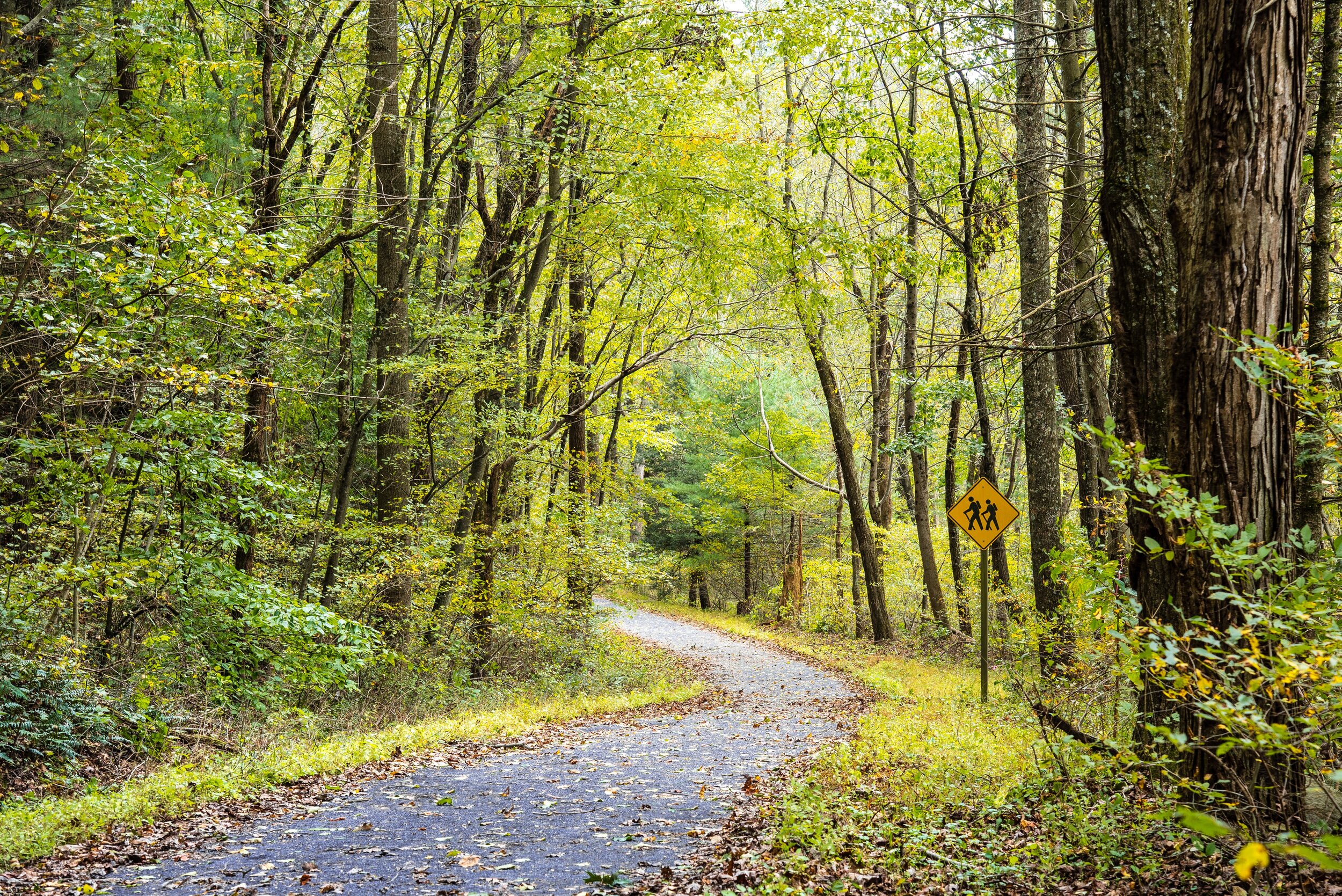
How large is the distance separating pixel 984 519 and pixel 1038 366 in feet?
7.44

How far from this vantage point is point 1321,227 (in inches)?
211

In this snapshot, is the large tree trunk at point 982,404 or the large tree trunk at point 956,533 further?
the large tree trunk at point 956,533

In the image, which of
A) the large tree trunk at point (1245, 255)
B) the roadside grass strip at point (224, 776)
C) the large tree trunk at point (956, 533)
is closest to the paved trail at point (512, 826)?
the roadside grass strip at point (224, 776)

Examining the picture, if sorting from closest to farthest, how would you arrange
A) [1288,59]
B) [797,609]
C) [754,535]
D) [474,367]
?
[1288,59]
[474,367]
[797,609]
[754,535]

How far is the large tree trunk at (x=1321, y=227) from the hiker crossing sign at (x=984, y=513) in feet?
15.9

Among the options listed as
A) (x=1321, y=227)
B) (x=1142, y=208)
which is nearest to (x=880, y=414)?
(x=1321, y=227)

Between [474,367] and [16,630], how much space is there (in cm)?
645

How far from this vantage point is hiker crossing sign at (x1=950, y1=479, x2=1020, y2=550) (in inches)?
412

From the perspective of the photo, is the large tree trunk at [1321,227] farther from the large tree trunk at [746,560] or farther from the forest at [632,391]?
the large tree trunk at [746,560]

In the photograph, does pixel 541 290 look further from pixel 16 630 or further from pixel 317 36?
pixel 16 630

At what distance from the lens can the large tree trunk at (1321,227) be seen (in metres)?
5.29

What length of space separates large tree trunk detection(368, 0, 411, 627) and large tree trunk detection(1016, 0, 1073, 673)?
806 centimetres

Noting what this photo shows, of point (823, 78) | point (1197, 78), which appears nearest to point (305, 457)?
point (823, 78)

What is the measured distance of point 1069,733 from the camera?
5219 mm
